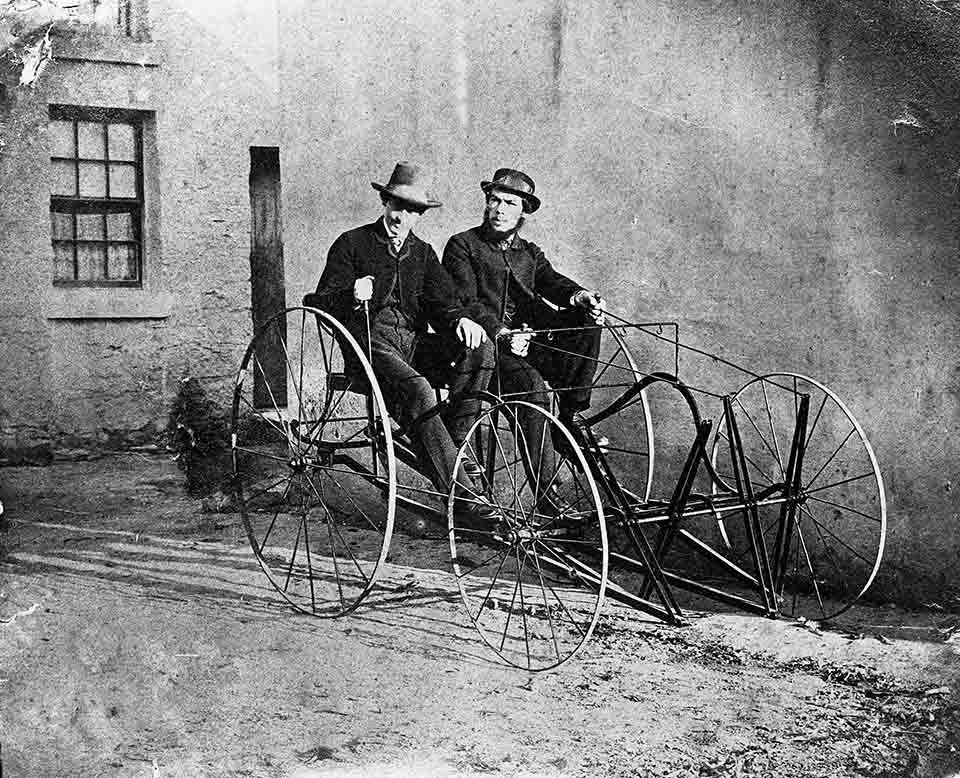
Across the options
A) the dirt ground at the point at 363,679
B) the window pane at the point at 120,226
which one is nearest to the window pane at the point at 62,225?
the window pane at the point at 120,226

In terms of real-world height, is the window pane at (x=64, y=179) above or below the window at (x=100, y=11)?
below

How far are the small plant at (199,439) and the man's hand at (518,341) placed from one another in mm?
957

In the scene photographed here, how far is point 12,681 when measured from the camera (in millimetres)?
2904

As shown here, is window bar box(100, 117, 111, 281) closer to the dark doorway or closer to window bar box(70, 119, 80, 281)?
window bar box(70, 119, 80, 281)

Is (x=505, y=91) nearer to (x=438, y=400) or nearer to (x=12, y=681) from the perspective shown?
(x=438, y=400)

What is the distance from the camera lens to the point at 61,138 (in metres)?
3.17

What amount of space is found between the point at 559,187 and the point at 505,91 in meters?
0.36

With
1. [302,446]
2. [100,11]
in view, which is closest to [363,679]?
[302,446]

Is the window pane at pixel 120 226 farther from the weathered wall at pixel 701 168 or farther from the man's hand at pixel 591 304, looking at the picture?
the man's hand at pixel 591 304

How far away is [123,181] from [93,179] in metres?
0.09

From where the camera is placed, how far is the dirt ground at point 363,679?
8.82ft

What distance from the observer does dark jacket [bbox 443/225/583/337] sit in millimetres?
3557

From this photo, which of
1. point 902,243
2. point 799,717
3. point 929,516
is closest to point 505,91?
point 902,243

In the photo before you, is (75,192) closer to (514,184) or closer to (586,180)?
(514,184)
